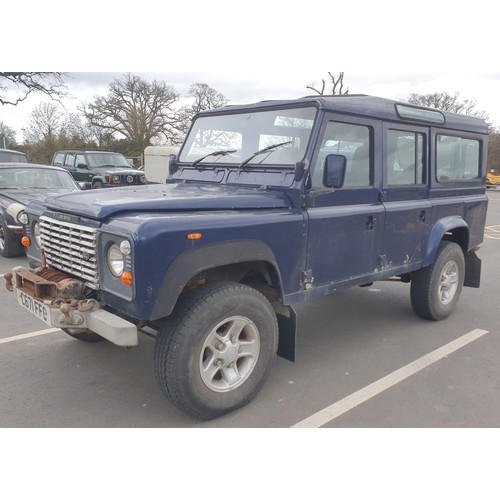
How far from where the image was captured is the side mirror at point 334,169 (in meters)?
3.50

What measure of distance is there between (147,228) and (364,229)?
2.08m

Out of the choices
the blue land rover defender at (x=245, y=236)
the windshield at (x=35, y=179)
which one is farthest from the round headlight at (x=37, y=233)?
the windshield at (x=35, y=179)

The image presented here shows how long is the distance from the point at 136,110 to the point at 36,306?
4440 cm

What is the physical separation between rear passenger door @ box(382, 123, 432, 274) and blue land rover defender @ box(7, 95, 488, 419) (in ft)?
0.06

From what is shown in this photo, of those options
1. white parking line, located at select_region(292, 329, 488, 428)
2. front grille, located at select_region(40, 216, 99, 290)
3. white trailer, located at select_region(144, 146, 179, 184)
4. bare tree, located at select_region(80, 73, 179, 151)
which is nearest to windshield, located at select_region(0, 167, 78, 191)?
front grille, located at select_region(40, 216, 99, 290)

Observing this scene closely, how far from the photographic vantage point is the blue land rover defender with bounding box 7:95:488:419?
2.86m

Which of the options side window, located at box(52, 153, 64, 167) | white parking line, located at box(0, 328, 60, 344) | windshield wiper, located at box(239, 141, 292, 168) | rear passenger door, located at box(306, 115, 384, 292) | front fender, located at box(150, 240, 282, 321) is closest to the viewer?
front fender, located at box(150, 240, 282, 321)

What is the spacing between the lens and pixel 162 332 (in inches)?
117

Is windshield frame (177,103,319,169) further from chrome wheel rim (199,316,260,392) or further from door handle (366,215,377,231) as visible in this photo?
chrome wheel rim (199,316,260,392)

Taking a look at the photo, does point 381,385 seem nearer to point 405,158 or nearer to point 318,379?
point 318,379

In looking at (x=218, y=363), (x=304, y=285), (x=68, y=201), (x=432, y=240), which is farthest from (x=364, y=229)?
(x=68, y=201)

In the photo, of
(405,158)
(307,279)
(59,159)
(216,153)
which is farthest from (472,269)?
(59,159)

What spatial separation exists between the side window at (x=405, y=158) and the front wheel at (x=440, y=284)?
3.10ft

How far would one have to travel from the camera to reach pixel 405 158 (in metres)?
4.51
